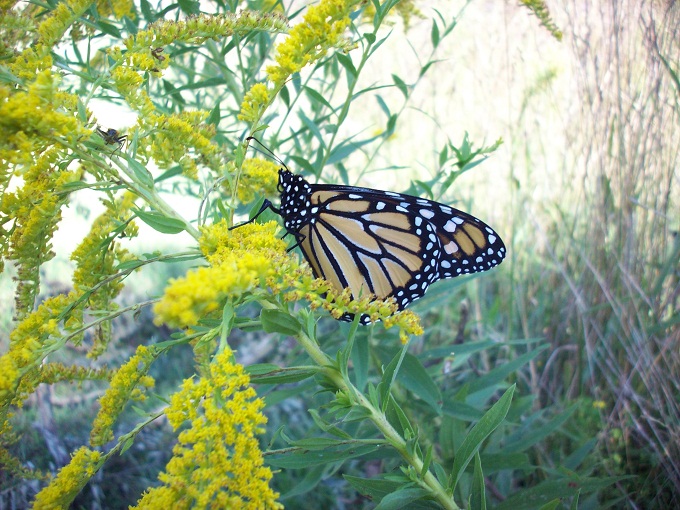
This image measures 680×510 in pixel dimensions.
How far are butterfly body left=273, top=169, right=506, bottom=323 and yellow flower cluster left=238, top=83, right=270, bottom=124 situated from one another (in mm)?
687

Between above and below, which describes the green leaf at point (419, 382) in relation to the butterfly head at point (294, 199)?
below

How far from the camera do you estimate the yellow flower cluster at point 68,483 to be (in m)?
1.39

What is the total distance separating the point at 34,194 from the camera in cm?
149

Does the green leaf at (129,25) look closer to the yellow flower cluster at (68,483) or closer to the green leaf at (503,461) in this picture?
the yellow flower cluster at (68,483)

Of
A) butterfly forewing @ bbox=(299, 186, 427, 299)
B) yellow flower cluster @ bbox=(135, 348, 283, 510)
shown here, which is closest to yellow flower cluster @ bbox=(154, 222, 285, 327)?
yellow flower cluster @ bbox=(135, 348, 283, 510)

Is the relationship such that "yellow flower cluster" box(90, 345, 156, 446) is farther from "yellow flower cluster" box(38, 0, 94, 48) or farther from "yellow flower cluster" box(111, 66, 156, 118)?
"yellow flower cluster" box(38, 0, 94, 48)

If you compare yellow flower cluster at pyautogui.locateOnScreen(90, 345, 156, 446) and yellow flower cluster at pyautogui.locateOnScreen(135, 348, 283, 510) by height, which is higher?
yellow flower cluster at pyautogui.locateOnScreen(90, 345, 156, 446)

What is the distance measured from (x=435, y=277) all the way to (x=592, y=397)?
1.45 metres

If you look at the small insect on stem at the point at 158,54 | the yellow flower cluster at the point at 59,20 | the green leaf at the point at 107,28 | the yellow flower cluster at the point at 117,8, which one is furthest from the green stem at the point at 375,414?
the yellow flower cluster at the point at 117,8

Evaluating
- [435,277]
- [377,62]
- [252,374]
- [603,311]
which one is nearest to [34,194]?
[252,374]

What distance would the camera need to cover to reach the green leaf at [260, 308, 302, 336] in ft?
4.39

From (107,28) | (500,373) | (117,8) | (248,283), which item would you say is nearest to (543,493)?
(500,373)

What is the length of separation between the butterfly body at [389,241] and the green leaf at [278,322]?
2.96 ft

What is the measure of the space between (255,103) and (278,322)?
0.65 metres
